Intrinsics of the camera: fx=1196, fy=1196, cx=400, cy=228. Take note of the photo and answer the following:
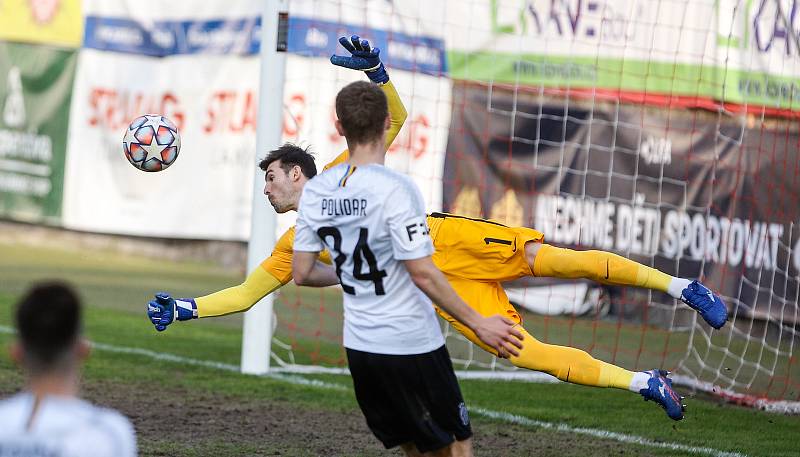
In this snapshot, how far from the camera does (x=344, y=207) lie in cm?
450

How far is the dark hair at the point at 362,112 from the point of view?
445 centimetres

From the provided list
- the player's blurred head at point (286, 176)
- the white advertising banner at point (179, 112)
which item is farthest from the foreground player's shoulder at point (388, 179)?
the white advertising banner at point (179, 112)

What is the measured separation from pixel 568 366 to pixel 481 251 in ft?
2.50

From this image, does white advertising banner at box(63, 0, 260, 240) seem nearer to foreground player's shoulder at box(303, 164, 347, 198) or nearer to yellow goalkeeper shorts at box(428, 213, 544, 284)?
yellow goalkeeper shorts at box(428, 213, 544, 284)

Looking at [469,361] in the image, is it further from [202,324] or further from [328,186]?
[328,186]

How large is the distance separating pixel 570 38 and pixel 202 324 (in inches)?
195

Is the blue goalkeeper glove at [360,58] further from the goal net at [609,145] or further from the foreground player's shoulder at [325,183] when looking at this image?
the goal net at [609,145]

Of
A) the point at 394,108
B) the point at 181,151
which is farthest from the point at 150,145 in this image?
the point at 181,151

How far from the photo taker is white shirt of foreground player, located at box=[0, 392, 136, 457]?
9.32 feet

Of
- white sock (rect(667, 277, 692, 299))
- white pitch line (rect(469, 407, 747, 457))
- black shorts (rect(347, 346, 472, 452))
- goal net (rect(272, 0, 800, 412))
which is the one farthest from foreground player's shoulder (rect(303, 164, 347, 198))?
goal net (rect(272, 0, 800, 412))

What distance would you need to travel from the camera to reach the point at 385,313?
4535 millimetres

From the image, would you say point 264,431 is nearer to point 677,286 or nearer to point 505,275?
point 505,275

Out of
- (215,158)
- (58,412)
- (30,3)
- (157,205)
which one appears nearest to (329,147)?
(215,158)

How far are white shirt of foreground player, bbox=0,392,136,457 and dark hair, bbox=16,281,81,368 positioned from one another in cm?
12
